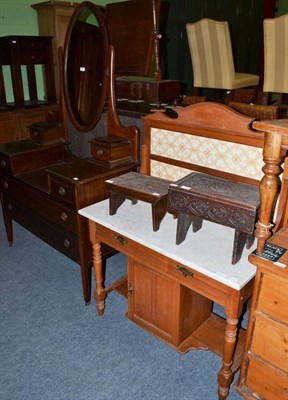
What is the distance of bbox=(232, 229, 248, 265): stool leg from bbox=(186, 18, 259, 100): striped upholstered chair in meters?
3.04

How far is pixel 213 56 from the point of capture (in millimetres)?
4125

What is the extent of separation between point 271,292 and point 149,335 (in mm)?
1004

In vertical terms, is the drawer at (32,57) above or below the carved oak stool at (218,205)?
above

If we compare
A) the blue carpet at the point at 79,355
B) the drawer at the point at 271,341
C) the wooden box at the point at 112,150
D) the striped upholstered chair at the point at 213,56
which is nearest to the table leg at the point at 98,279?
the blue carpet at the point at 79,355

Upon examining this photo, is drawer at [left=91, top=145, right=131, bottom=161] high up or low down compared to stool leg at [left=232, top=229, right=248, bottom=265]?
up

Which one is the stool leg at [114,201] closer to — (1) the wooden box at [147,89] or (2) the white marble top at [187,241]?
(2) the white marble top at [187,241]

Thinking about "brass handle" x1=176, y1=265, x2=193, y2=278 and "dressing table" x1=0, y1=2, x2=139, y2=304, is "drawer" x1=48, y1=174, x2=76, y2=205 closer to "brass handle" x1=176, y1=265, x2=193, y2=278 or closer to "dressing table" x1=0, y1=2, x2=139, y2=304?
"dressing table" x1=0, y1=2, x2=139, y2=304

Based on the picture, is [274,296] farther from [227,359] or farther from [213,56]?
[213,56]

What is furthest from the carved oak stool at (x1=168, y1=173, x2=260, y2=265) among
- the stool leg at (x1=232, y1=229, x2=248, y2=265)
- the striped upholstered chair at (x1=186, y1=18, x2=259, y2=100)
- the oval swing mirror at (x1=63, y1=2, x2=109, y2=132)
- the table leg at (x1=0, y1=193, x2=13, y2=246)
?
the striped upholstered chair at (x1=186, y1=18, x2=259, y2=100)

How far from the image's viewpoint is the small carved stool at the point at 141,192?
1.80 metres

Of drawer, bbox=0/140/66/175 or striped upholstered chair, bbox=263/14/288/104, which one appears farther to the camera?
striped upholstered chair, bbox=263/14/288/104

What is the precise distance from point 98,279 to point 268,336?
3.58 ft

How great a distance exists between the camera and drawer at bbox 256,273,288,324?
1364 millimetres

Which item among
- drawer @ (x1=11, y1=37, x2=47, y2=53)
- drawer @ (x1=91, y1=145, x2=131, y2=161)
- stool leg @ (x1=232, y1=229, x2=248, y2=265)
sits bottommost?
stool leg @ (x1=232, y1=229, x2=248, y2=265)
